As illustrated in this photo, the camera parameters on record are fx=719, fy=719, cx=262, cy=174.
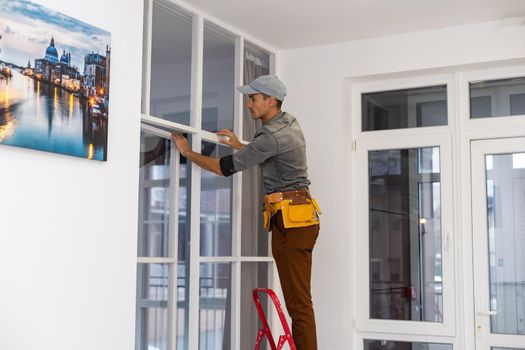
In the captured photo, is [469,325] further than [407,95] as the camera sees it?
No

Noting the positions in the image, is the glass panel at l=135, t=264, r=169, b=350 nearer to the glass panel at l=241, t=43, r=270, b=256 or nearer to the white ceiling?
the glass panel at l=241, t=43, r=270, b=256

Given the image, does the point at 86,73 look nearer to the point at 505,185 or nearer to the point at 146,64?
the point at 146,64

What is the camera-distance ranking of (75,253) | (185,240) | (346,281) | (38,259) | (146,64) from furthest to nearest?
(346,281)
(185,240)
(146,64)
(75,253)
(38,259)

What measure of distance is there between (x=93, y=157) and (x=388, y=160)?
7.84 ft

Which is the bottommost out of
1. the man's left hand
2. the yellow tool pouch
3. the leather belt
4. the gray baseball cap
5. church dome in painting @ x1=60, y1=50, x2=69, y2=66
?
the yellow tool pouch

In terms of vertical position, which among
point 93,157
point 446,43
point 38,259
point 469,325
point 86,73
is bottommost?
point 469,325

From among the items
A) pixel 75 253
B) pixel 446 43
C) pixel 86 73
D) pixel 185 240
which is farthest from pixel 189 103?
pixel 446 43

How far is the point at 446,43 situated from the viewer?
4.69 m

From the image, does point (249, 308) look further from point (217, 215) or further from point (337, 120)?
point (337, 120)

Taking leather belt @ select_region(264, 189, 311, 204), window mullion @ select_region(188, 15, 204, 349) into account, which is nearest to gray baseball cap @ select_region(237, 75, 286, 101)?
window mullion @ select_region(188, 15, 204, 349)

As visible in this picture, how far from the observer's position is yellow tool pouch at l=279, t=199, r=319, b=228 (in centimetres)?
401

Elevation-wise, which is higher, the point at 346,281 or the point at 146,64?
the point at 146,64

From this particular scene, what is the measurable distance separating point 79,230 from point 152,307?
173 cm

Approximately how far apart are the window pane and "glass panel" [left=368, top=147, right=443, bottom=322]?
19 centimetres
